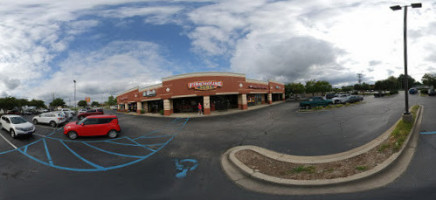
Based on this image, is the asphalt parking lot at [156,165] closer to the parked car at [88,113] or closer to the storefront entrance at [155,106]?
the parked car at [88,113]

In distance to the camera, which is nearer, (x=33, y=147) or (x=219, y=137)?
(x=33, y=147)

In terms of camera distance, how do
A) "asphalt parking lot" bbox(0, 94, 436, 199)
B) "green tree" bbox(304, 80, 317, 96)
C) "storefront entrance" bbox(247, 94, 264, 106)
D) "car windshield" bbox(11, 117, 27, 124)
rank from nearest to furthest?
"asphalt parking lot" bbox(0, 94, 436, 199) < "car windshield" bbox(11, 117, 27, 124) < "storefront entrance" bbox(247, 94, 264, 106) < "green tree" bbox(304, 80, 317, 96)

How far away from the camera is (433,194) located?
4301 millimetres

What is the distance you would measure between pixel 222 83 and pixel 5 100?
5457 centimetres

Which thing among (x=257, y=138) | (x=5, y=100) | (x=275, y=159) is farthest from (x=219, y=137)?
(x=5, y=100)

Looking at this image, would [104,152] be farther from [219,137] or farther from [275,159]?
[275,159]

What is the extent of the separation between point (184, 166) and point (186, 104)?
878 inches

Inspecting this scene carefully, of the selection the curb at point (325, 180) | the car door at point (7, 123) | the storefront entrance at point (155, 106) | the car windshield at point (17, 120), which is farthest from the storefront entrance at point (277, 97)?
the car door at point (7, 123)

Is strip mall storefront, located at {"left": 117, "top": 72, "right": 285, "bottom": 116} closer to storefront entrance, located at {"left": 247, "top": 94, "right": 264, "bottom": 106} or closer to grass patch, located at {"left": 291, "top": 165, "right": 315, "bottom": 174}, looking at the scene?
storefront entrance, located at {"left": 247, "top": 94, "right": 264, "bottom": 106}

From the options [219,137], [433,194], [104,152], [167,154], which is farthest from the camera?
[219,137]

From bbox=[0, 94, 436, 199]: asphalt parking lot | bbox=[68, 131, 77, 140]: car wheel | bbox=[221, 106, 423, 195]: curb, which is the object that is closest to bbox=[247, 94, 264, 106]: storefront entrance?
bbox=[0, 94, 436, 199]: asphalt parking lot

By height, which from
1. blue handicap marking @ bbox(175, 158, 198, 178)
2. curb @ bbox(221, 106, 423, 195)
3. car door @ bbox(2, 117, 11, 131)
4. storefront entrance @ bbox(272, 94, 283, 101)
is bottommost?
blue handicap marking @ bbox(175, 158, 198, 178)

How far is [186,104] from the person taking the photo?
2869 centimetres

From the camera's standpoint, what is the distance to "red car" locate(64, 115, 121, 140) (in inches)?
456
